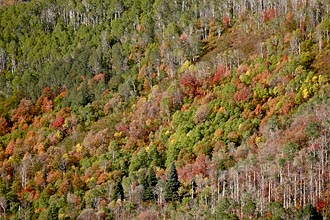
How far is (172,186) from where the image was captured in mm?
171500

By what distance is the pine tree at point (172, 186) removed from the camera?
170m

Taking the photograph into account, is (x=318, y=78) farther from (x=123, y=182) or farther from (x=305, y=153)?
(x=123, y=182)

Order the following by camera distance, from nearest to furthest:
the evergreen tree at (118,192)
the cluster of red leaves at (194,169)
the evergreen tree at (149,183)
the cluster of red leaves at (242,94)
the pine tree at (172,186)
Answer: the pine tree at (172,186)
the cluster of red leaves at (194,169)
the evergreen tree at (149,183)
the evergreen tree at (118,192)
the cluster of red leaves at (242,94)

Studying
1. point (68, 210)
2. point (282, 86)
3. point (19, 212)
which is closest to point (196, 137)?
point (282, 86)

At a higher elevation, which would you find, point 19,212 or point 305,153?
point 305,153

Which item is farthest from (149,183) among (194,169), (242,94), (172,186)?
(242,94)

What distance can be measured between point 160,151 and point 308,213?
69387 mm

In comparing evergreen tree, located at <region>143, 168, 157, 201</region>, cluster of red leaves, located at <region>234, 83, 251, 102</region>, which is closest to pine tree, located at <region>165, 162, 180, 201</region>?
evergreen tree, located at <region>143, 168, 157, 201</region>

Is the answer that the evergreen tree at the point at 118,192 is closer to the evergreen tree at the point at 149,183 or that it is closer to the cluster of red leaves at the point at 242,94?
the evergreen tree at the point at 149,183

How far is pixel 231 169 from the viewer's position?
534 feet

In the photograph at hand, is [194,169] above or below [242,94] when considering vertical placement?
below

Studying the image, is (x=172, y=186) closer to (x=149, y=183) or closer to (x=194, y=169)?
(x=194, y=169)

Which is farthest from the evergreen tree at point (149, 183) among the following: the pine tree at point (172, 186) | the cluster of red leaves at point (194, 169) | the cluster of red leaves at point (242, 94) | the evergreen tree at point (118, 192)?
the cluster of red leaves at point (242, 94)

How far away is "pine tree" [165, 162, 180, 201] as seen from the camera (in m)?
170
